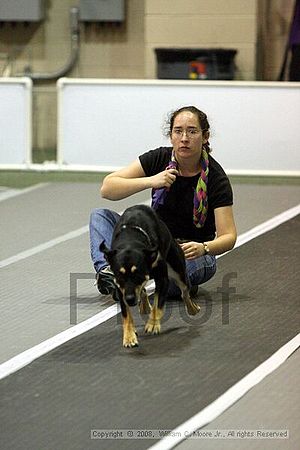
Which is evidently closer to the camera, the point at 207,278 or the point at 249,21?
the point at 207,278

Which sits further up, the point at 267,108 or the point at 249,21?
the point at 249,21

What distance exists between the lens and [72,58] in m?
12.3

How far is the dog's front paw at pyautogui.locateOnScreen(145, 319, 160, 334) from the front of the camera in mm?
4430

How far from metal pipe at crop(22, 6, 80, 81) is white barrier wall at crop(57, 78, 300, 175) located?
9.99 feet

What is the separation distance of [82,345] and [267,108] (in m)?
5.11

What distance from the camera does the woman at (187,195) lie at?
15.4 ft

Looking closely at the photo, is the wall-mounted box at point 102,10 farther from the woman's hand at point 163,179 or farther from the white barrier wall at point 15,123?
the woman's hand at point 163,179

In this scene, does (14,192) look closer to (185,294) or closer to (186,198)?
(186,198)

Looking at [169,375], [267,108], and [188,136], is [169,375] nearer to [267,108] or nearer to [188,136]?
[188,136]

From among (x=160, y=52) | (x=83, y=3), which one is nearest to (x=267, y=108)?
(x=160, y=52)

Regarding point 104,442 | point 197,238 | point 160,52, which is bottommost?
point 104,442

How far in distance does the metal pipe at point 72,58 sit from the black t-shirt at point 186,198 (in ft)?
24.5

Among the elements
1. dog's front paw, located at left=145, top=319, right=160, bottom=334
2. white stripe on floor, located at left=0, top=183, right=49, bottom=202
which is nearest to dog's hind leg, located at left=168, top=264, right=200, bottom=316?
dog's front paw, located at left=145, top=319, right=160, bottom=334

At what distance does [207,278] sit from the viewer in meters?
5.07
